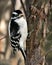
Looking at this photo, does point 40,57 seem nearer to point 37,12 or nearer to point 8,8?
point 37,12

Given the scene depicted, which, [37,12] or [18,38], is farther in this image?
[18,38]

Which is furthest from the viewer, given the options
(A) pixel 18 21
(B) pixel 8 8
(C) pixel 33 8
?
(B) pixel 8 8

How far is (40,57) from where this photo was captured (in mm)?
2990

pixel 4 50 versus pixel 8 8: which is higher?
pixel 8 8

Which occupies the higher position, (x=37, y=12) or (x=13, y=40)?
(x=37, y=12)

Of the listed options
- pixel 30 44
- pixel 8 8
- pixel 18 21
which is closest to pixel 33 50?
pixel 30 44

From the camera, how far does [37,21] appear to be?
114 inches

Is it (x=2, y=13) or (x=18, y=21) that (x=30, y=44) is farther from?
(x=2, y=13)

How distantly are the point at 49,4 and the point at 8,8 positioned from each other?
211 cm

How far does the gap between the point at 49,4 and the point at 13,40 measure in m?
0.75

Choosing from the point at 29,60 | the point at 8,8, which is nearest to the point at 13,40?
the point at 29,60

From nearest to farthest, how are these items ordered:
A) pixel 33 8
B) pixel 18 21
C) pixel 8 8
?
pixel 33 8 < pixel 18 21 < pixel 8 8

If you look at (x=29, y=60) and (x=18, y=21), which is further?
(x=18, y=21)

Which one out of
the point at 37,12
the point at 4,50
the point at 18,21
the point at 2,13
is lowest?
the point at 4,50
